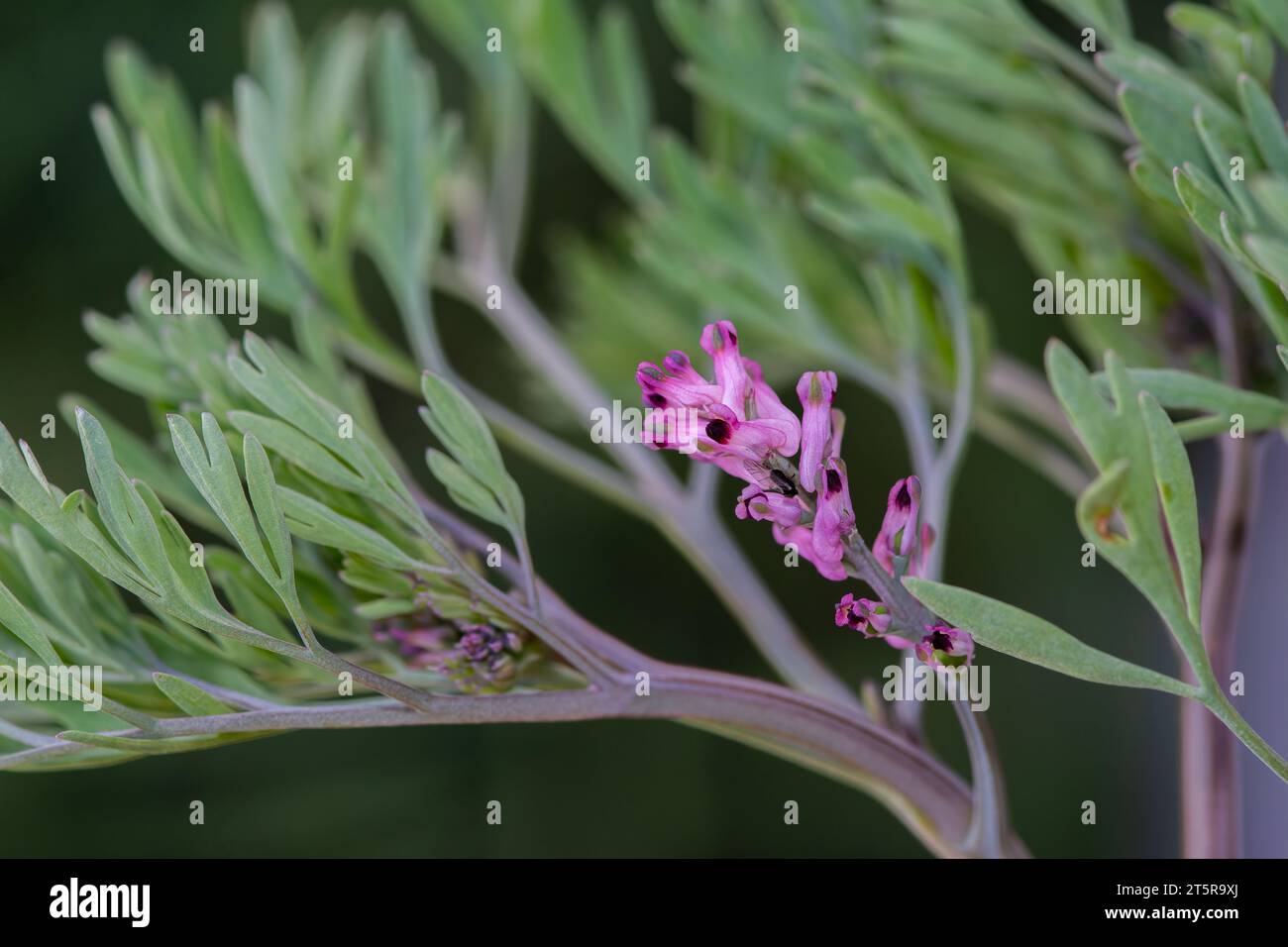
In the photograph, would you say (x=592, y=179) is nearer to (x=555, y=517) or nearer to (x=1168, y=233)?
(x=555, y=517)

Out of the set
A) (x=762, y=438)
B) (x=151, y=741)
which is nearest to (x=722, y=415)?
(x=762, y=438)

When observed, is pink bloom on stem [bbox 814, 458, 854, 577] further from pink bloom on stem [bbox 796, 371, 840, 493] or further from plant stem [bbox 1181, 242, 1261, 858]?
plant stem [bbox 1181, 242, 1261, 858]

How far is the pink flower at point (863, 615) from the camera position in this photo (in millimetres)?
181

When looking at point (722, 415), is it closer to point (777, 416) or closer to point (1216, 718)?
point (777, 416)

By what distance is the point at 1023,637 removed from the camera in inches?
7.0

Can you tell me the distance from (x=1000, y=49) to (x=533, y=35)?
0.13 meters

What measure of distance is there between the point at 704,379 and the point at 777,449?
1.3 inches

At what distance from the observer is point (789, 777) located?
1.83 ft

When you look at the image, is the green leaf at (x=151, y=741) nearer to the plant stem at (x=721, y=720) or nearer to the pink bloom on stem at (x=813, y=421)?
the plant stem at (x=721, y=720)

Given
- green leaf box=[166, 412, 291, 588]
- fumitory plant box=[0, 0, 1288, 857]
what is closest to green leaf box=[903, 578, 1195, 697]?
fumitory plant box=[0, 0, 1288, 857]

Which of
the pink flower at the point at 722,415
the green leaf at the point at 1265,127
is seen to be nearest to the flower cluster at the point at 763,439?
the pink flower at the point at 722,415

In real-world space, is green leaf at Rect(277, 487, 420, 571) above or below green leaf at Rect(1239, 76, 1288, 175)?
below

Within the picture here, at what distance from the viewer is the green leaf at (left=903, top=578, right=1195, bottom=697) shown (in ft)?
0.57
